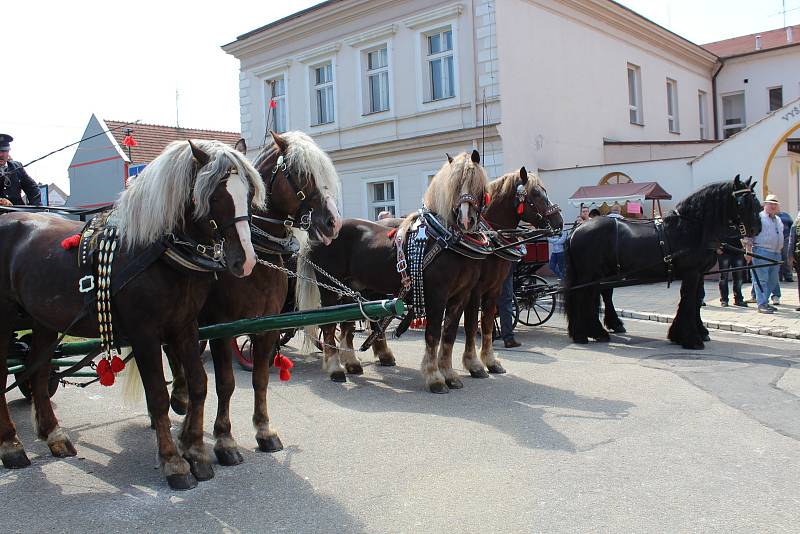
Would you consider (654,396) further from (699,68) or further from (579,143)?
(699,68)

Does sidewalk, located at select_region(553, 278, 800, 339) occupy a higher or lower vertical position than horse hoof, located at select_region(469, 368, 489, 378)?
higher

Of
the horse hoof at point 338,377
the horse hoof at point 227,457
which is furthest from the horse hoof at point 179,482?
the horse hoof at point 338,377

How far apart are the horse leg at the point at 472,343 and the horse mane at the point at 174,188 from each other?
3.76 meters

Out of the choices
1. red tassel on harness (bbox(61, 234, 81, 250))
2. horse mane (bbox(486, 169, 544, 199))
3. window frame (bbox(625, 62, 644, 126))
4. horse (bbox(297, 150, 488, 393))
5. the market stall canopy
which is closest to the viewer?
red tassel on harness (bbox(61, 234, 81, 250))

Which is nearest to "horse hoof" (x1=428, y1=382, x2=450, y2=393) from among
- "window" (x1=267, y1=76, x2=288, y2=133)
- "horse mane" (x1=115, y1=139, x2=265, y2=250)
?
"horse mane" (x1=115, y1=139, x2=265, y2=250)

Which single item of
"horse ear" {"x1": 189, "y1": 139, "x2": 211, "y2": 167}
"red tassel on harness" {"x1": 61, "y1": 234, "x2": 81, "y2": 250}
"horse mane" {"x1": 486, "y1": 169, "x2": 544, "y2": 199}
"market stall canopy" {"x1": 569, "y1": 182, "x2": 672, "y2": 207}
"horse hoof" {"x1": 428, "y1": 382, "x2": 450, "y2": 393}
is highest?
"market stall canopy" {"x1": 569, "y1": 182, "x2": 672, "y2": 207}

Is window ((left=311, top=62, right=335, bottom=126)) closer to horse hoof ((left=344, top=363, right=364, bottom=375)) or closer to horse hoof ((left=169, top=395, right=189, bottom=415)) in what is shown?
horse hoof ((left=344, top=363, right=364, bottom=375))

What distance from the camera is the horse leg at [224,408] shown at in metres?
4.62

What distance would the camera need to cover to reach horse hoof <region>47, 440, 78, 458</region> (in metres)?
4.85

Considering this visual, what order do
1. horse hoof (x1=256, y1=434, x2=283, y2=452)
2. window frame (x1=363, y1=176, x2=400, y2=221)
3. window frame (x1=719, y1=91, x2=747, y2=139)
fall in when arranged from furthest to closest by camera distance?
1. window frame (x1=719, y1=91, x2=747, y2=139)
2. window frame (x1=363, y1=176, x2=400, y2=221)
3. horse hoof (x1=256, y1=434, x2=283, y2=452)

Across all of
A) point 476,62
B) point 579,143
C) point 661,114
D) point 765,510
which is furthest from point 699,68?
point 765,510

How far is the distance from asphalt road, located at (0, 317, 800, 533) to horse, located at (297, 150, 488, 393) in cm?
36

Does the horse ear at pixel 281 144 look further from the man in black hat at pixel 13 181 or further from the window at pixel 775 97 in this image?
the window at pixel 775 97

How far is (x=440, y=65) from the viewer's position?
61.7 ft
